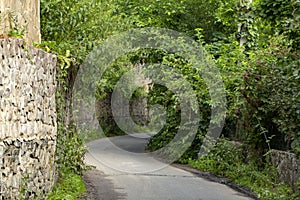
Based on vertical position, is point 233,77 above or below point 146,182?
above

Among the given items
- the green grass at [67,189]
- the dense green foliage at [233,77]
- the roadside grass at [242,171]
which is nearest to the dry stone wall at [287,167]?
the roadside grass at [242,171]

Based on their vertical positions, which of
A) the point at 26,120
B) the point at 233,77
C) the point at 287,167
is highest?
the point at 233,77

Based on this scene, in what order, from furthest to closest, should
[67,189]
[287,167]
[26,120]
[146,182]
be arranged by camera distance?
[146,182], [287,167], [67,189], [26,120]

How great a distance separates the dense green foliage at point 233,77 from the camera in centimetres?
1056

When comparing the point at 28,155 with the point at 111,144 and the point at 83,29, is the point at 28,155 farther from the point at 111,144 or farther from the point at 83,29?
the point at 111,144

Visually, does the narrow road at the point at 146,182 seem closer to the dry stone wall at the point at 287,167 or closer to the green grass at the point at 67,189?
the green grass at the point at 67,189

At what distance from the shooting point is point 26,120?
8.05 meters

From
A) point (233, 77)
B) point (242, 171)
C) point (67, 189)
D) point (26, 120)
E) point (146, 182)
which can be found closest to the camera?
point (26, 120)

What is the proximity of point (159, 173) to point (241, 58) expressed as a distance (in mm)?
4827

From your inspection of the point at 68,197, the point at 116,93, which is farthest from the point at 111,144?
the point at 68,197

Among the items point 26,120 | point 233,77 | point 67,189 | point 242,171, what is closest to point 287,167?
point 242,171

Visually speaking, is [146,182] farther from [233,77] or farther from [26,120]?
[26,120]

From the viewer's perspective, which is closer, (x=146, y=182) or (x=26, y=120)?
(x=26, y=120)

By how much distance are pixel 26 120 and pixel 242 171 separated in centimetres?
760
